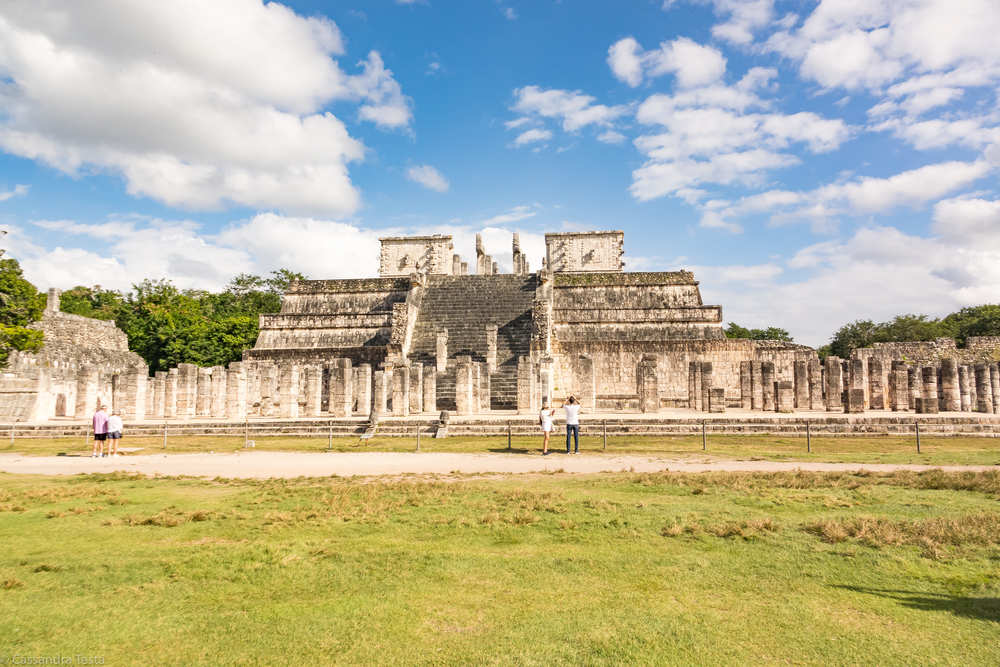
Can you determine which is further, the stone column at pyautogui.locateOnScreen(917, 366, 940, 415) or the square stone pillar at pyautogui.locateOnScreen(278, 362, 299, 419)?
the square stone pillar at pyautogui.locateOnScreen(278, 362, 299, 419)

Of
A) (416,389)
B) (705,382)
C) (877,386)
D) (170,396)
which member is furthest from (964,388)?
(170,396)

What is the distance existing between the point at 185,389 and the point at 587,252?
85.0 feet

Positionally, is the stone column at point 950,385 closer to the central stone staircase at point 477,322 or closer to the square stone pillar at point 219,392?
the central stone staircase at point 477,322

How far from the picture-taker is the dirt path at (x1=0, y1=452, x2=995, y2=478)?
36.0 feet

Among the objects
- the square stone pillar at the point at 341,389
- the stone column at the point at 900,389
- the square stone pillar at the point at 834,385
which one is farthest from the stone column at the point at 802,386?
the square stone pillar at the point at 341,389

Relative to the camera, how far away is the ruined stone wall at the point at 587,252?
40.3m

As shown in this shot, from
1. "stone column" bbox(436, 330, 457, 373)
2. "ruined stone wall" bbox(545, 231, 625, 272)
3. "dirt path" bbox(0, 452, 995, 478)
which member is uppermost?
"ruined stone wall" bbox(545, 231, 625, 272)

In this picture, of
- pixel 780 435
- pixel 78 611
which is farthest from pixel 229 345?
pixel 78 611

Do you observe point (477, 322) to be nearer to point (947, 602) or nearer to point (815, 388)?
point (815, 388)

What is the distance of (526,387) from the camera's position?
21.7m

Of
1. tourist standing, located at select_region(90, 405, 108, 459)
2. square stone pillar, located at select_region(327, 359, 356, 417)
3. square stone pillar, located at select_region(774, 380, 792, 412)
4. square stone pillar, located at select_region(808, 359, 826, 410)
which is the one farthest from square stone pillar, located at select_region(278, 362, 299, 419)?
square stone pillar, located at select_region(808, 359, 826, 410)

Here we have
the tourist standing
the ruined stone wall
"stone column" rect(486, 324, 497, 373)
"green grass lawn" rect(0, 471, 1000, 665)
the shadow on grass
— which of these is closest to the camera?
"green grass lawn" rect(0, 471, 1000, 665)

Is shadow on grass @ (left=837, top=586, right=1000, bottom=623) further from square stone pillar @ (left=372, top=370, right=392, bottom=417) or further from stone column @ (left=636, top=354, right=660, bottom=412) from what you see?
stone column @ (left=636, top=354, right=660, bottom=412)

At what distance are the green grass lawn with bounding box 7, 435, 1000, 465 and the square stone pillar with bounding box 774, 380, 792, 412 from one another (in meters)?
5.39
